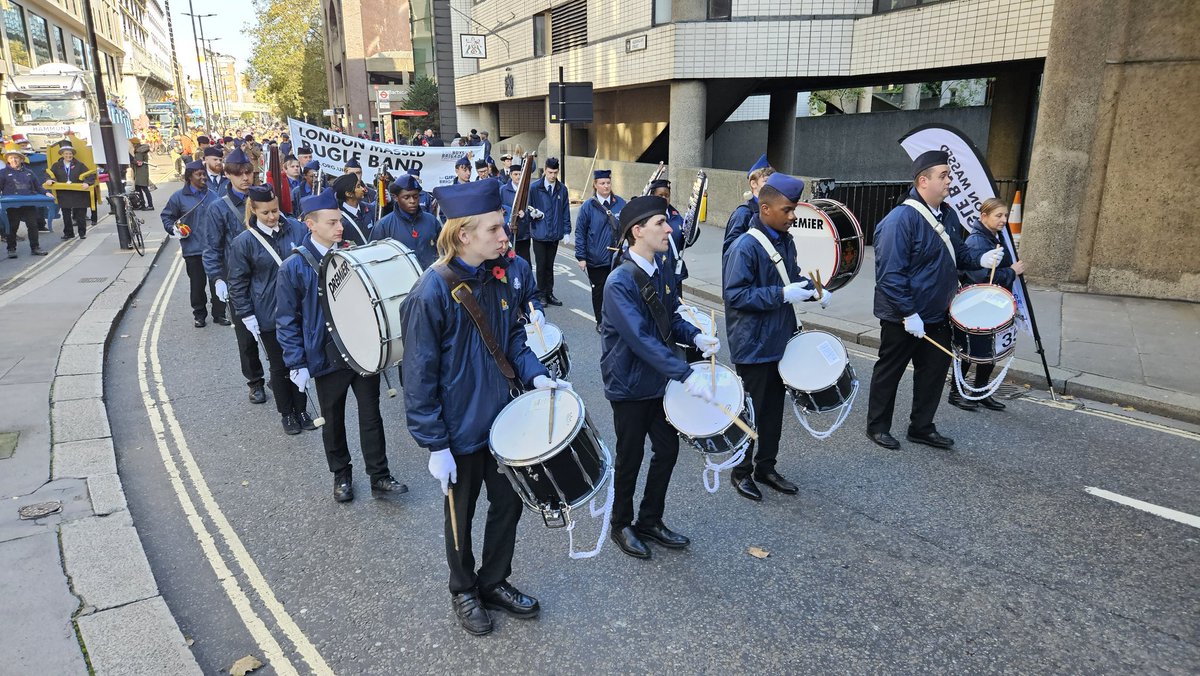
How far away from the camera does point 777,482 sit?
5.11 metres

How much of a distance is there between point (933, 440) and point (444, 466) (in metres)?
4.14

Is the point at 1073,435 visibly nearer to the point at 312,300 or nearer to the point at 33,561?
the point at 312,300

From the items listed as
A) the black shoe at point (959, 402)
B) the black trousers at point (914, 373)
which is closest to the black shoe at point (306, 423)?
the black trousers at point (914, 373)

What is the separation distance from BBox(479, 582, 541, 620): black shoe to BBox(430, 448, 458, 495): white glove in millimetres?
784

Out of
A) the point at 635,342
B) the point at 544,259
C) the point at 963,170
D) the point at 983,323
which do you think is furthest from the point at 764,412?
the point at 544,259

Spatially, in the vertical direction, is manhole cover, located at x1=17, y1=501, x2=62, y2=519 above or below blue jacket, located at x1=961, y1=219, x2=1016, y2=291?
below

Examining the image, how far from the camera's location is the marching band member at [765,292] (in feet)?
14.8

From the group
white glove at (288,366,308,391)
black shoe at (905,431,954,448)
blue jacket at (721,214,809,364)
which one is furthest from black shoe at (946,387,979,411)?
white glove at (288,366,308,391)

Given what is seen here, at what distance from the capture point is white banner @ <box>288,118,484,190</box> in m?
9.92

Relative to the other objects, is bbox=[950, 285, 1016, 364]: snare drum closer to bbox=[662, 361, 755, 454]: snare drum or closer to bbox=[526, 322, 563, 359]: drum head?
bbox=[662, 361, 755, 454]: snare drum

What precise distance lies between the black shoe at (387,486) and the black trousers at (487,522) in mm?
1593

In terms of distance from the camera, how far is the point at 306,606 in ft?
13.0

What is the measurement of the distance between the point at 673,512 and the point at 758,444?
30.5 inches

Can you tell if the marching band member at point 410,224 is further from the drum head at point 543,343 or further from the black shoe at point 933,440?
the black shoe at point 933,440
